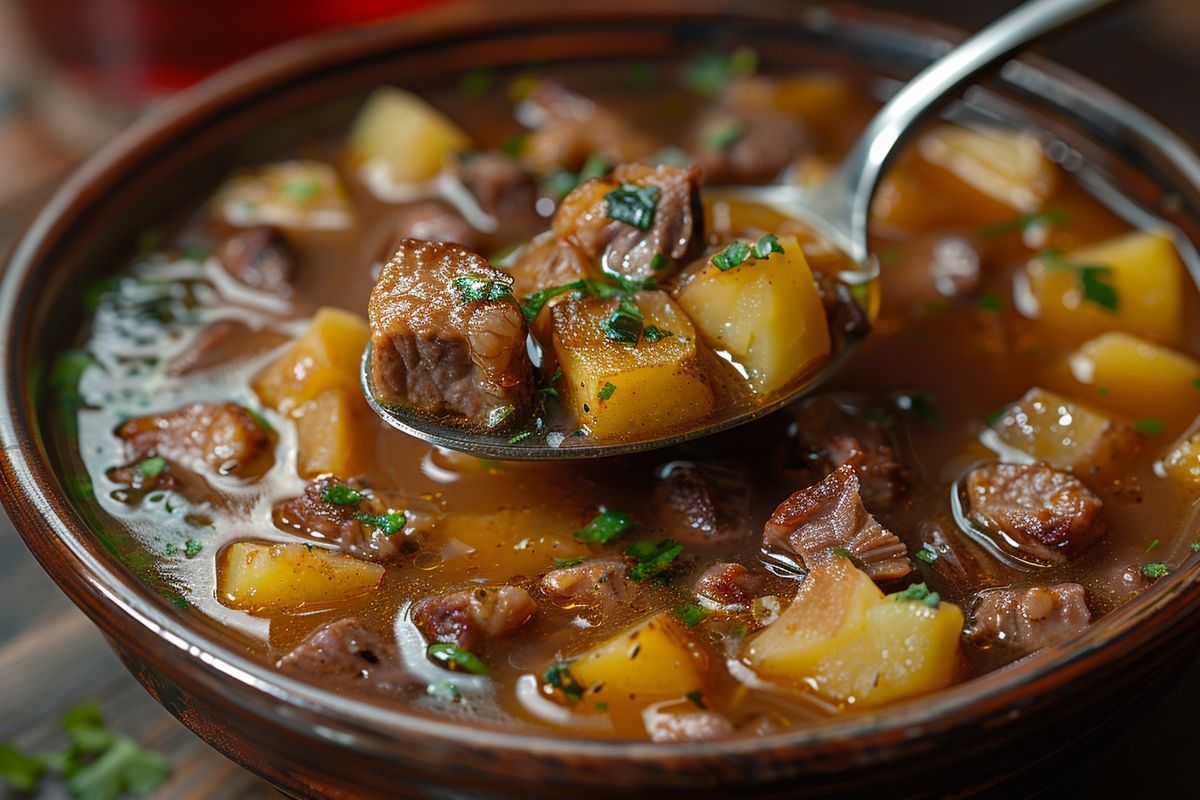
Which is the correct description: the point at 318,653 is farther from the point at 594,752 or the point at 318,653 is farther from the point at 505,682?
the point at 594,752

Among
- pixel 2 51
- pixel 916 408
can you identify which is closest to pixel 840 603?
pixel 916 408

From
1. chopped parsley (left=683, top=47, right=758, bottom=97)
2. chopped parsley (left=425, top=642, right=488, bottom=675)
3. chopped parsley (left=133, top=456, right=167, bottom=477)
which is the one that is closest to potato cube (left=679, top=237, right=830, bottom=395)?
chopped parsley (left=425, top=642, right=488, bottom=675)

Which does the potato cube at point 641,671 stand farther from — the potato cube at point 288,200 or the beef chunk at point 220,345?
the potato cube at point 288,200

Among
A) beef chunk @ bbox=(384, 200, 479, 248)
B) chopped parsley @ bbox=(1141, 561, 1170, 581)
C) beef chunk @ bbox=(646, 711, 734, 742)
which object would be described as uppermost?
beef chunk @ bbox=(384, 200, 479, 248)

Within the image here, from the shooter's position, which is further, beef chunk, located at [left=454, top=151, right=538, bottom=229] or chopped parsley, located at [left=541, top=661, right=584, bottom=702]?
beef chunk, located at [left=454, top=151, right=538, bottom=229]

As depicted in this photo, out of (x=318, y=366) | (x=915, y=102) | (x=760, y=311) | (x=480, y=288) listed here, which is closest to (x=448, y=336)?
(x=480, y=288)

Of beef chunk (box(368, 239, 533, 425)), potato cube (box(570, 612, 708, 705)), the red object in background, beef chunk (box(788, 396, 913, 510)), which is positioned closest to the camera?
potato cube (box(570, 612, 708, 705))

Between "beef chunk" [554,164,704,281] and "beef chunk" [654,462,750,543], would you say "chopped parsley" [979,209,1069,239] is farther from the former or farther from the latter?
"beef chunk" [654,462,750,543]

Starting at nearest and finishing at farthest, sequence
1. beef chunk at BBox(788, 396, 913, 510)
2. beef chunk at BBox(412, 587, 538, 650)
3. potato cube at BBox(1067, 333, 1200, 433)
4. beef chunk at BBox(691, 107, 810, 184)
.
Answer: beef chunk at BBox(412, 587, 538, 650) → beef chunk at BBox(788, 396, 913, 510) → potato cube at BBox(1067, 333, 1200, 433) → beef chunk at BBox(691, 107, 810, 184)
